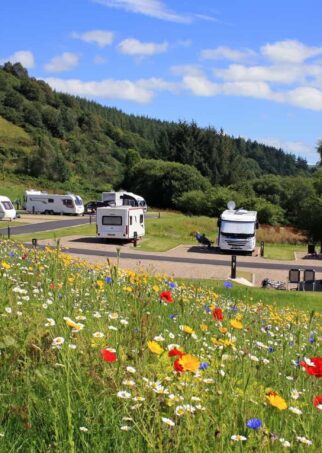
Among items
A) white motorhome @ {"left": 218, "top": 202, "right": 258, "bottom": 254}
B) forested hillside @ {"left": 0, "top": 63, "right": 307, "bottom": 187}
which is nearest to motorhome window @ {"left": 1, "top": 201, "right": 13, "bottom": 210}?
white motorhome @ {"left": 218, "top": 202, "right": 258, "bottom": 254}

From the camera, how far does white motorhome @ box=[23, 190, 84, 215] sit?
174 ft

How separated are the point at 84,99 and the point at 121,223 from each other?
156 meters

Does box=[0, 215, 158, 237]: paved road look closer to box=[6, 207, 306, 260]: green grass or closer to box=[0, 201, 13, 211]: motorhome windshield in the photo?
box=[6, 207, 306, 260]: green grass

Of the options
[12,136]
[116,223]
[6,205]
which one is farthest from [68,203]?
[12,136]

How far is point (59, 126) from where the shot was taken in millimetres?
109875

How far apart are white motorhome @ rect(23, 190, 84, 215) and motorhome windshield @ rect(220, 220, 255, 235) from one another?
80.1ft

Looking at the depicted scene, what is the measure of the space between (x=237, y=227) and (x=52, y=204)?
88.6 ft

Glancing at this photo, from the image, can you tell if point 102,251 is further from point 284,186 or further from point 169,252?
point 284,186

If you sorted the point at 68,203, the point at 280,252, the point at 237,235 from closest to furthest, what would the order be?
the point at 237,235, the point at 280,252, the point at 68,203

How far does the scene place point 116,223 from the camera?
3155cm

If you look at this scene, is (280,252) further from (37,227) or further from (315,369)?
(315,369)

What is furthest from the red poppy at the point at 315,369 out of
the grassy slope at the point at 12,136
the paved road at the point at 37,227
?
the grassy slope at the point at 12,136

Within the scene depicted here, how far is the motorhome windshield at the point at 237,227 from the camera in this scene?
3122cm

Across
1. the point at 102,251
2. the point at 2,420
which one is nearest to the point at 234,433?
the point at 2,420
